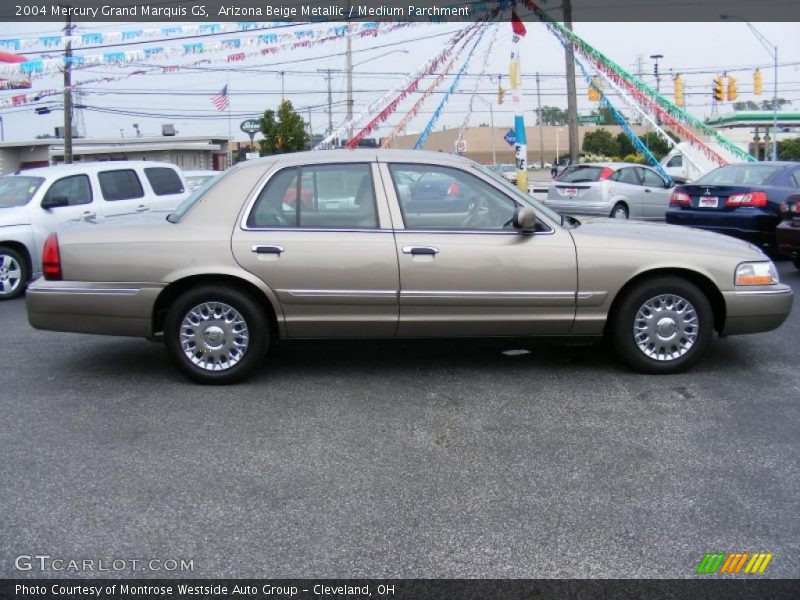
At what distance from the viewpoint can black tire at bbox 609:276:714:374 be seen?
6.00 meters

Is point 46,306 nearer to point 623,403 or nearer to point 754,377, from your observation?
point 623,403

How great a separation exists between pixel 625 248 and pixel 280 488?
3.12 metres

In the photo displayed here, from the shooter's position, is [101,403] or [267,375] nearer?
[101,403]

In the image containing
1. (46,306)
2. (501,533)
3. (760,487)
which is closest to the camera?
(501,533)

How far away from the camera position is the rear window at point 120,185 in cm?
1149

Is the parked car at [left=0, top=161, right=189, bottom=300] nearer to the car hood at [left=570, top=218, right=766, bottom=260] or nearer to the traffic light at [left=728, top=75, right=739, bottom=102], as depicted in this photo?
the car hood at [left=570, top=218, right=766, bottom=260]

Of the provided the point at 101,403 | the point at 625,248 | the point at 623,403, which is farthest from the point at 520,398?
the point at 101,403

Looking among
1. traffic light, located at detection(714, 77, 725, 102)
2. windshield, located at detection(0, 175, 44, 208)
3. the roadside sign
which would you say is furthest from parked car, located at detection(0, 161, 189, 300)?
traffic light, located at detection(714, 77, 725, 102)

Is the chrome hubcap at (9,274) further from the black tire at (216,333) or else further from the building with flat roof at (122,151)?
the building with flat roof at (122,151)

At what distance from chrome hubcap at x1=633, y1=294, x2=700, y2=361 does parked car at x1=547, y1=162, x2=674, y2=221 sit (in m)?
12.5

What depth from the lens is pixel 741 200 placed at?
11742 mm

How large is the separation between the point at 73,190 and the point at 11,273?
4.75ft

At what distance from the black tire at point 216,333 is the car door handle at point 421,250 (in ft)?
3.67

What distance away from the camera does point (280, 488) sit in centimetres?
423
